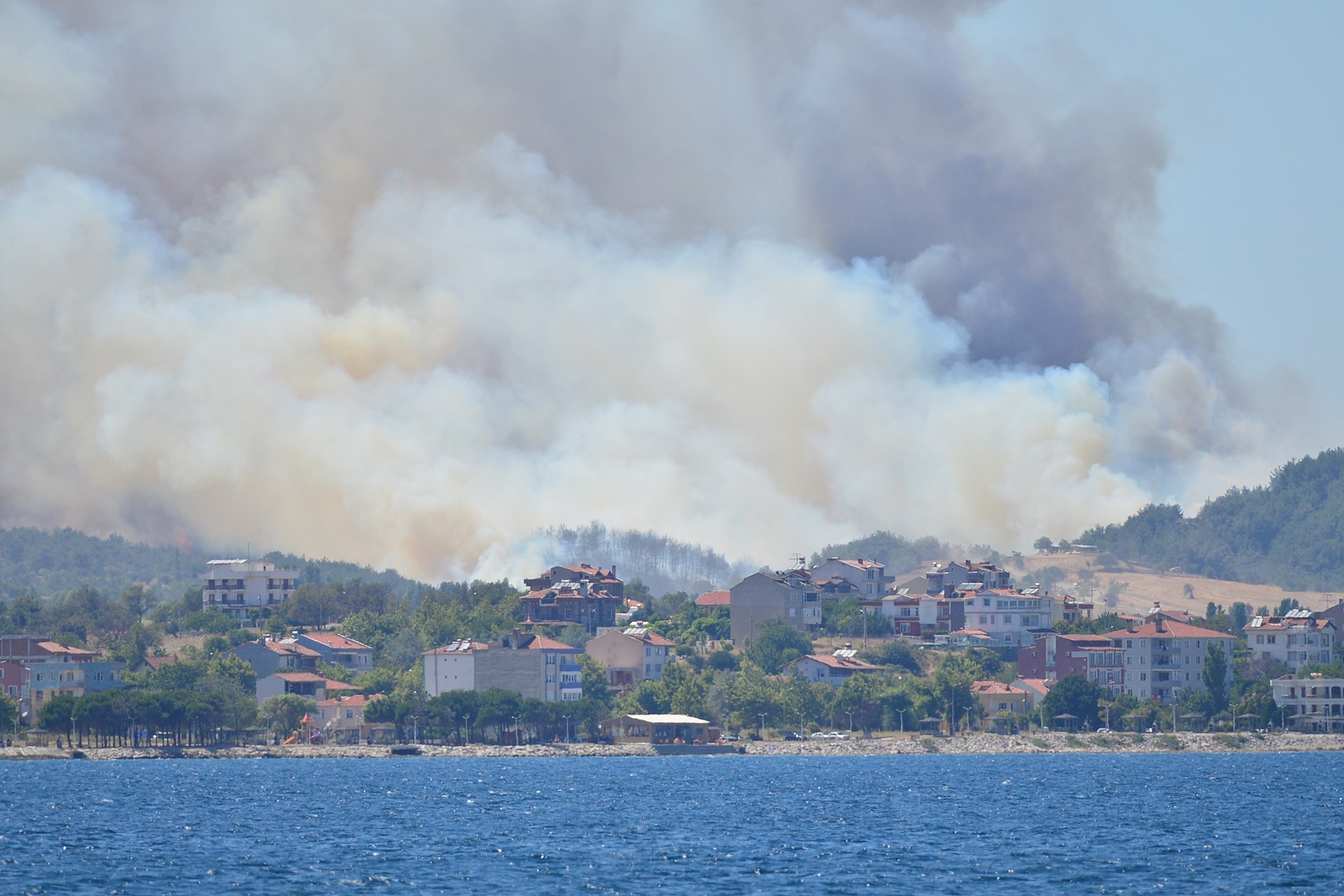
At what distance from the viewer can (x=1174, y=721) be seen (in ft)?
536

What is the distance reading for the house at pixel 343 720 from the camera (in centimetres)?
16238

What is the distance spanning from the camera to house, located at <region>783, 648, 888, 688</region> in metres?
174

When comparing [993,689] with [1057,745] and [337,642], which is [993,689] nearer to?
[1057,745]

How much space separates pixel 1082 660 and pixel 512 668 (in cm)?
4584

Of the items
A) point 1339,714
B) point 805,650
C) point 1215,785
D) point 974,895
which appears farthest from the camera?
point 805,650

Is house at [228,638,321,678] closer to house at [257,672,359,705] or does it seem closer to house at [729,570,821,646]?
house at [257,672,359,705]

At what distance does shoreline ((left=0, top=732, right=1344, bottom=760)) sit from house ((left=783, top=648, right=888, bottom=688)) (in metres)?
15.1

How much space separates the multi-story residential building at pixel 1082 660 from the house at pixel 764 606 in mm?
26178

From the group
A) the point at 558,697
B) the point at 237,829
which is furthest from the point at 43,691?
the point at 237,829

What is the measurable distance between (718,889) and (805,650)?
114529 millimetres

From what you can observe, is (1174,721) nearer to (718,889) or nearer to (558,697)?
(558,697)

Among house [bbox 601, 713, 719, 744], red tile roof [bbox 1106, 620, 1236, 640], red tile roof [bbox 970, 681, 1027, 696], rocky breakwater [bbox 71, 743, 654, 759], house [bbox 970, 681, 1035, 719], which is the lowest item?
rocky breakwater [bbox 71, 743, 654, 759]

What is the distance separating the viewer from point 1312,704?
161875 millimetres

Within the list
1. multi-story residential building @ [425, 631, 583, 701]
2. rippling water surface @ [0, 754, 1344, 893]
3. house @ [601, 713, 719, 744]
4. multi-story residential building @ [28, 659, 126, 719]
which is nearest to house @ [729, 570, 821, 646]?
multi-story residential building @ [425, 631, 583, 701]
